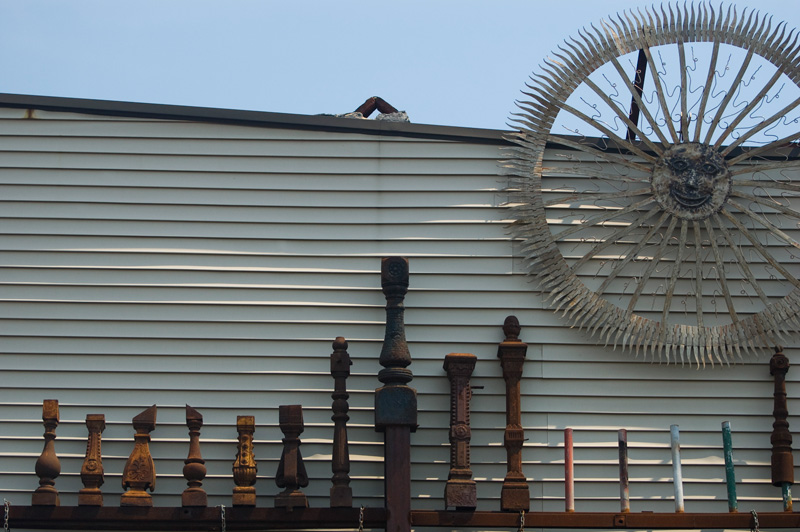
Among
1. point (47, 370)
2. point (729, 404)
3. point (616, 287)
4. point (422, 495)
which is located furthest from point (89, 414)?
point (729, 404)

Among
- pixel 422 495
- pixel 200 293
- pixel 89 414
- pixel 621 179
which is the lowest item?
pixel 422 495

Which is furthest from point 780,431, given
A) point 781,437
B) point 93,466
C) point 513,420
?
point 93,466

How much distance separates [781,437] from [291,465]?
137 inches

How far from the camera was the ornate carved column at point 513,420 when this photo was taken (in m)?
8.39

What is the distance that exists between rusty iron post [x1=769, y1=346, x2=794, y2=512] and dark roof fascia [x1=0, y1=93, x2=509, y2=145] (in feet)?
8.65

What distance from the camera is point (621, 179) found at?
365 inches

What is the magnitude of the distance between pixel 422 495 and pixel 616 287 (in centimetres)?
214

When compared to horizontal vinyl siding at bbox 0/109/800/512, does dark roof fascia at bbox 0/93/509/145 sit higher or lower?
higher

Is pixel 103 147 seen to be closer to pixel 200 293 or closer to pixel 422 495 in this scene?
pixel 200 293

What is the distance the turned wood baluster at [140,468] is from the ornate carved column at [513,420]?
243cm

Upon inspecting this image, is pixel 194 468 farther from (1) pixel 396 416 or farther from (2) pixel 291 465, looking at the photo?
(1) pixel 396 416

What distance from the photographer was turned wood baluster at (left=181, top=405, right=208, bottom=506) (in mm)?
8297

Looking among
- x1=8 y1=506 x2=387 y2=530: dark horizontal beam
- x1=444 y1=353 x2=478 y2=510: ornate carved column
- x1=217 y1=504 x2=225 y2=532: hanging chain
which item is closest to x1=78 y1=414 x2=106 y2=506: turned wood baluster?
x1=8 y1=506 x2=387 y2=530: dark horizontal beam

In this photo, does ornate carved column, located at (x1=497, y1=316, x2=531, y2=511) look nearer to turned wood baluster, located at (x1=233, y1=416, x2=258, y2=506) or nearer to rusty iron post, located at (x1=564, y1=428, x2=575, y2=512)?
rusty iron post, located at (x1=564, y1=428, x2=575, y2=512)
